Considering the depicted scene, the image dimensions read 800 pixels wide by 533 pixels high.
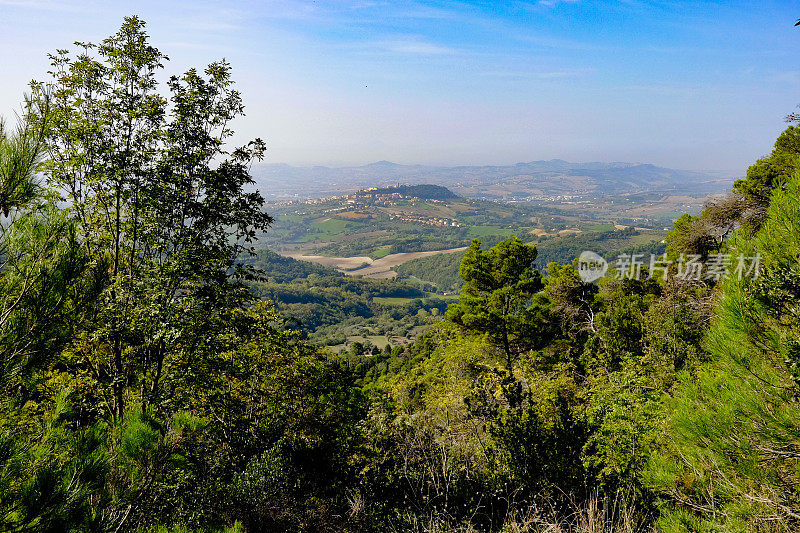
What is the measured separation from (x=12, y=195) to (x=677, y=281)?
753 inches

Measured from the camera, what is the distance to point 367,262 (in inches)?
5984

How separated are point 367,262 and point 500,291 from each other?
13843cm

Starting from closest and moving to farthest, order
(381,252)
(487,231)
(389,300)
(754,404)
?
(754,404)
(389,300)
(381,252)
(487,231)

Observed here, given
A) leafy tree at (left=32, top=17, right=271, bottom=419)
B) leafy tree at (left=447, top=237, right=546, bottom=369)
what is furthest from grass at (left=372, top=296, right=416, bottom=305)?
leafy tree at (left=32, top=17, right=271, bottom=419)

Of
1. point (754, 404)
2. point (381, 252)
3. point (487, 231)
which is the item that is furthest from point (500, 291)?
point (487, 231)

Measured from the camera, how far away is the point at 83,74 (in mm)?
6129

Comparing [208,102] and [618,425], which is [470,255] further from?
[208,102]

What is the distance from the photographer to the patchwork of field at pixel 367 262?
459 feet

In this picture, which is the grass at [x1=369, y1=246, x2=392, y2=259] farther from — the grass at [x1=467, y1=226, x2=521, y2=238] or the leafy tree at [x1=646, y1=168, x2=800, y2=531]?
the leafy tree at [x1=646, y1=168, x2=800, y2=531]

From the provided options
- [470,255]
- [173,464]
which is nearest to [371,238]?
[470,255]

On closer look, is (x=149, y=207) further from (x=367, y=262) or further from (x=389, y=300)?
(x=367, y=262)

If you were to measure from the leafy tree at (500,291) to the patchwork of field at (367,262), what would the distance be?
4689 inches

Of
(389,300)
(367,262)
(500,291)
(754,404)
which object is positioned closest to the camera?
(754,404)

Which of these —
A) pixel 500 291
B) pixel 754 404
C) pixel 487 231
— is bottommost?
pixel 487 231
